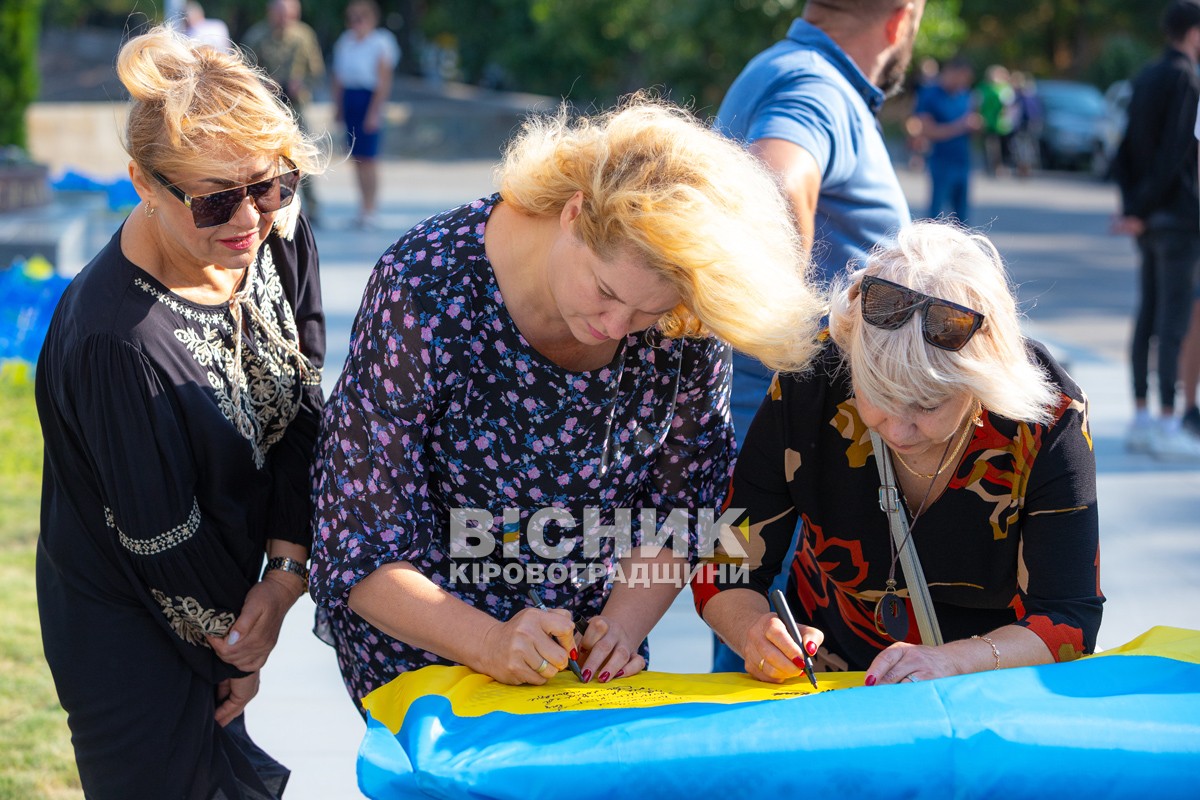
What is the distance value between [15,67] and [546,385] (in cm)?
1138

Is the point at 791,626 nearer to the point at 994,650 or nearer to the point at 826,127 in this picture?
the point at 994,650

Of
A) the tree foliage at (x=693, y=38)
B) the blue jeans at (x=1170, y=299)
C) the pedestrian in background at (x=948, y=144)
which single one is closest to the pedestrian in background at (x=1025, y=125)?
the tree foliage at (x=693, y=38)

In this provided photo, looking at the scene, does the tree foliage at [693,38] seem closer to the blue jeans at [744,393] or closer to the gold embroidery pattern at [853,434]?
the blue jeans at [744,393]

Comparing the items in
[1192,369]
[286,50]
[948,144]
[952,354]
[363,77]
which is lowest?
[363,77]

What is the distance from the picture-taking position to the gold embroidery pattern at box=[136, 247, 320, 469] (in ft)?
7.34

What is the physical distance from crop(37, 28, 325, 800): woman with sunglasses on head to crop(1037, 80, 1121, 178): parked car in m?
23.5

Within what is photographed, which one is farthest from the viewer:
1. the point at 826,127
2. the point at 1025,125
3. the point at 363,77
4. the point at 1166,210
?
the point at 1025,125

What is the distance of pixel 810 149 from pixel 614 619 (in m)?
1.12

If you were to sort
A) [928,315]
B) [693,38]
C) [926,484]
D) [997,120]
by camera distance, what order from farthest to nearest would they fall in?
[997,120]
[693,38]
[926,484]
[928,315]

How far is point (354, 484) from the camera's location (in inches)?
83.0

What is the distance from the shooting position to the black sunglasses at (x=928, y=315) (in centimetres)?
202

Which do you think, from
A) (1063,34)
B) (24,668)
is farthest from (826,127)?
(1063,34)

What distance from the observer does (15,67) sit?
11789 mm

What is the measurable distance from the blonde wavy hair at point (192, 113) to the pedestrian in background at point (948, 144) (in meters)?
9.21
